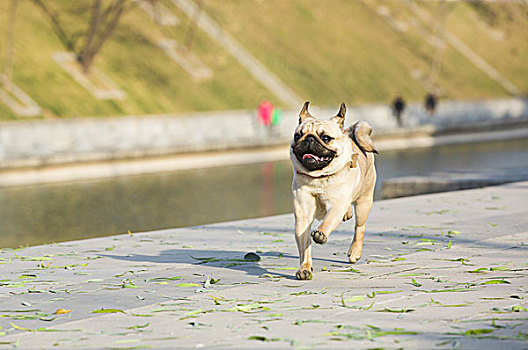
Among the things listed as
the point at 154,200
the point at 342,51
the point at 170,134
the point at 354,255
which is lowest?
the point at 354,255

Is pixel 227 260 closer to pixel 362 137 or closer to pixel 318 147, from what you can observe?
pixel 362 137

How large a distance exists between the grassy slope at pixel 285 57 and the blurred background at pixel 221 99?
11 centimetres

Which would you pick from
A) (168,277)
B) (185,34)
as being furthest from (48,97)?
(168,277)

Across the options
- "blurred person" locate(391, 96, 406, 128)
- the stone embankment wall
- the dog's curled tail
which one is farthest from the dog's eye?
"blurred person" locate(391, 96, 406, 128)

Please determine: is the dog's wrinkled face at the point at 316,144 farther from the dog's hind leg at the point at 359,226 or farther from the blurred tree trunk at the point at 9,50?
the blurred tree trunk at the point at 9,50

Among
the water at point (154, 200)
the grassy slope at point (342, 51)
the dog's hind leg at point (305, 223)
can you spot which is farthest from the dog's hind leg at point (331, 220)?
the grassy slope at point (342, 51)

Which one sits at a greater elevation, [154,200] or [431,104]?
[431,104]

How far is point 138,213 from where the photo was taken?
17.7 meters

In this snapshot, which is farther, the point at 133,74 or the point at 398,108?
the point at 133,74

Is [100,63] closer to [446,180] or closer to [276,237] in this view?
[446,180]

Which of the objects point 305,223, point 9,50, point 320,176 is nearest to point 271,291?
point 305,223

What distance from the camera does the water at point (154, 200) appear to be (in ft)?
52.6

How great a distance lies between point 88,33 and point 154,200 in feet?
83.9

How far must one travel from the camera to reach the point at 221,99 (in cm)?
4691
